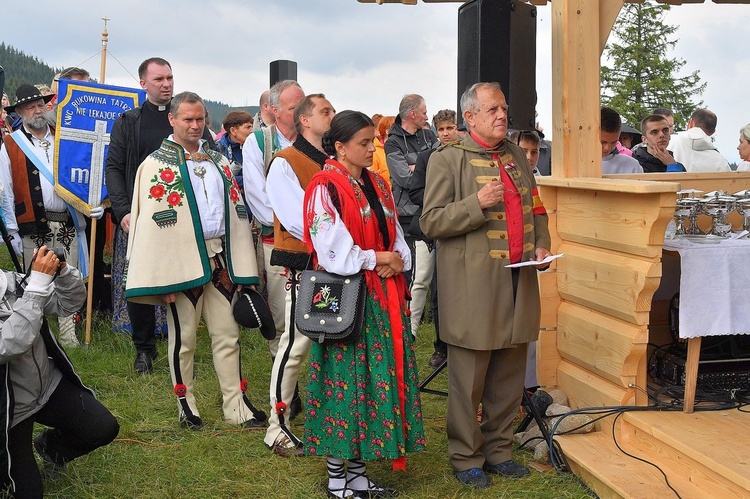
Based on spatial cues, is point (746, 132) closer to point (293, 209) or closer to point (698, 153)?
point (698, 153)

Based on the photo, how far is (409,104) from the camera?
736 centimetres

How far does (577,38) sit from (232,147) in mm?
4310

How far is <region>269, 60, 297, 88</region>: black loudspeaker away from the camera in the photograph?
35.2ft

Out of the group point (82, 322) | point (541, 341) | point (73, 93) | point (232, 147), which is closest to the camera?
point (541, 341)

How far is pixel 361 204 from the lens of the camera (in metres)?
3.96

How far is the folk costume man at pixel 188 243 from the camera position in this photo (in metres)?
4.76

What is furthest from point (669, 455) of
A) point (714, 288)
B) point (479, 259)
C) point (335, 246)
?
point (335, 246)

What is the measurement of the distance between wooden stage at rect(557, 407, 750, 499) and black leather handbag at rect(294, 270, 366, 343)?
52.3 inches

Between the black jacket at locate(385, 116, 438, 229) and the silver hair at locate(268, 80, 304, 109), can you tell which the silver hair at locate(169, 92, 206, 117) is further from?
the black jacket at locate(385, 116, 438, 229)

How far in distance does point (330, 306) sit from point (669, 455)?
1686 mm

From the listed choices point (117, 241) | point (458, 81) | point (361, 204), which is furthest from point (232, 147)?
point (361, 204)

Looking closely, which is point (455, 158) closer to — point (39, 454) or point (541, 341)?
point (541, 341)

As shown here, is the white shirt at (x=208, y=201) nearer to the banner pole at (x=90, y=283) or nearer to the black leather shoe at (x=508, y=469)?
the black leather shoe at (x=508, y=469)

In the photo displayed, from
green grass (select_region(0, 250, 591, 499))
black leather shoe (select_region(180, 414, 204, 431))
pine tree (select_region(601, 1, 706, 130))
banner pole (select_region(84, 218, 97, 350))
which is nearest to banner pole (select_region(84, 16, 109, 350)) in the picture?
banner pole (select_region(84, 218, 97, 350))
